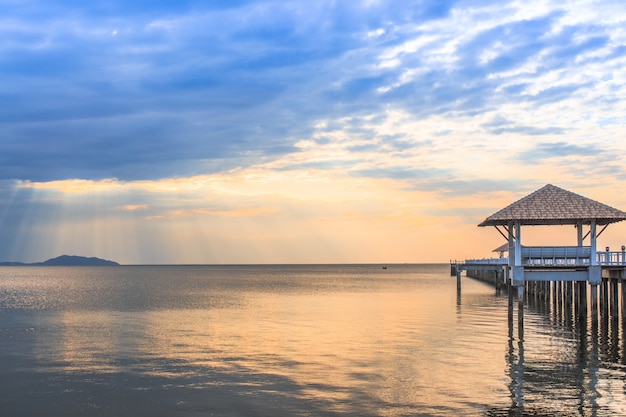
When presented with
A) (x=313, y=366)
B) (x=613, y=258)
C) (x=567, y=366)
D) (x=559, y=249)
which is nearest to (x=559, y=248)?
(x=559, y=249)

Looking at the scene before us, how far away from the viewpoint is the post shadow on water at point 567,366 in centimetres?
1836

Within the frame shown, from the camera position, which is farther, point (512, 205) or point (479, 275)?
point (479, 275)

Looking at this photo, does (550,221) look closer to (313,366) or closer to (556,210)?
(556,210)

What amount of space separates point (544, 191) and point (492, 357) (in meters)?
12.1

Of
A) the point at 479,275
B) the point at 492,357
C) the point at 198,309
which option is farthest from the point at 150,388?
the point at 479,275

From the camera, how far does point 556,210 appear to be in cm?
3338

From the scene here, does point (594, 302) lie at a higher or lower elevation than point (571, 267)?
lower

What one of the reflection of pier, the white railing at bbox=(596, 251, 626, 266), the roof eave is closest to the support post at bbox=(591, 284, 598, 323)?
the reflection of pier

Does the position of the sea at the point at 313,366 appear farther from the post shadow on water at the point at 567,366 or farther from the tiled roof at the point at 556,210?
the tiled roof at the point at 556,210

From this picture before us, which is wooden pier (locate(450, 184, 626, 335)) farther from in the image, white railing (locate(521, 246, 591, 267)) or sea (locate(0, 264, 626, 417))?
sea (locate(0, 264, 626, 417))

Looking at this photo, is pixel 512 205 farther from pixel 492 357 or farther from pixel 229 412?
pixel 229 412

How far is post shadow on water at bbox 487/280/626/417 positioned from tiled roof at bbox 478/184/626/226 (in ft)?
16.6

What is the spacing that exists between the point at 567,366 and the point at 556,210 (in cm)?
1102

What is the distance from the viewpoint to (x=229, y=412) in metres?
18.3
